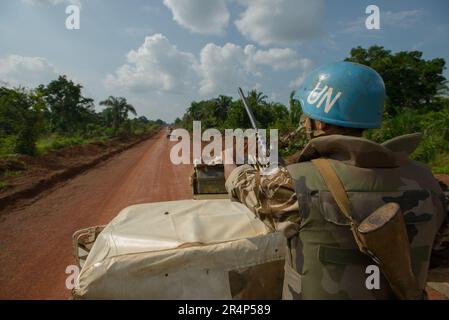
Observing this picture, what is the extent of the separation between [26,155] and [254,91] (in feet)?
63.7

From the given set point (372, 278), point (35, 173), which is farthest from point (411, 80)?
point (372, 278)

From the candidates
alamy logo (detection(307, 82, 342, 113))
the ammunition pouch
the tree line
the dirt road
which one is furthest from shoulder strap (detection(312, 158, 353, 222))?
the tree line

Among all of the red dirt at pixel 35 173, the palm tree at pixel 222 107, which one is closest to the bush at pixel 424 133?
the red dirt at pixel 35 173

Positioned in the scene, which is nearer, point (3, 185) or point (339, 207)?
point (339, 207)

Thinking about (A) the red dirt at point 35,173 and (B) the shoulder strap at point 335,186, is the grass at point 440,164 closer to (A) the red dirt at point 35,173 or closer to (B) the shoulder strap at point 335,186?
(B) the shoulder strap at point 335,186

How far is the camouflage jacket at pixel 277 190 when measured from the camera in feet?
4.54

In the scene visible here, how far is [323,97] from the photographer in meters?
1.67

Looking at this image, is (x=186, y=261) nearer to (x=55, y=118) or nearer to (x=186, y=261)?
(x=186, y=261)

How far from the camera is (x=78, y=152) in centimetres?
1866

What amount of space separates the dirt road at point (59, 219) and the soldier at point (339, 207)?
3.21m

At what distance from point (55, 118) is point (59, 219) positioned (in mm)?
34473
